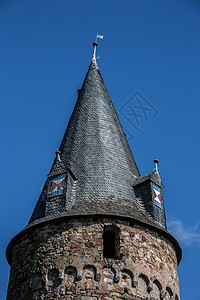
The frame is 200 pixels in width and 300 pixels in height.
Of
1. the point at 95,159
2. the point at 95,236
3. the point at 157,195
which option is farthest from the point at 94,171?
the point at 95,236

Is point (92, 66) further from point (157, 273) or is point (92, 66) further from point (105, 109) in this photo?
point (157, 273)

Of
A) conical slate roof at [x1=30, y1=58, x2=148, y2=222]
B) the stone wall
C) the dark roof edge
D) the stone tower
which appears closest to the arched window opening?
the stone tower

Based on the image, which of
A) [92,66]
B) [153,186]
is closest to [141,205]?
[153,186]

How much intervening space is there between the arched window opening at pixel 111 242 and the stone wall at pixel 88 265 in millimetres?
136

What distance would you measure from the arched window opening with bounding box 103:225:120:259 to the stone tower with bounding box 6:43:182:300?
0.10 feet

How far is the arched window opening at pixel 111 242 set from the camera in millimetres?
18016

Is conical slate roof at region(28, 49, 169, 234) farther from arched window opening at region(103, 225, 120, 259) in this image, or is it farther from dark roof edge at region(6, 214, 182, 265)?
arched window opening at region(103, 225, 120, 259)

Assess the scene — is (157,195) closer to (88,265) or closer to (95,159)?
(95,159)

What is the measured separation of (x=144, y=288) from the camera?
17281 mm

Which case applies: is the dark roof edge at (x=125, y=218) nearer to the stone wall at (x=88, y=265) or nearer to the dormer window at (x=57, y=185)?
the stone wall at (x=88, y=265)

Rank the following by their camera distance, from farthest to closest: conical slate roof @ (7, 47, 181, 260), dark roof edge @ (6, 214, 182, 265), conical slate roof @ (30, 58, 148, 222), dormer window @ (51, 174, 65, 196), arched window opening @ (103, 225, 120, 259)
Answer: dormer window @ (51, 174, 65, 196)
conical slate roof @ (30, 58, 148, 222)
conical slate roof @ (7, 47, 181, 260)
dark roof edge @ (6, 214, 182, 265)
arched window opening @ (103, 225, 120, 259)

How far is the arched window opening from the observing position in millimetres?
18016

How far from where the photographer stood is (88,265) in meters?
17.1

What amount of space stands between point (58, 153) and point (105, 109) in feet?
11.1
